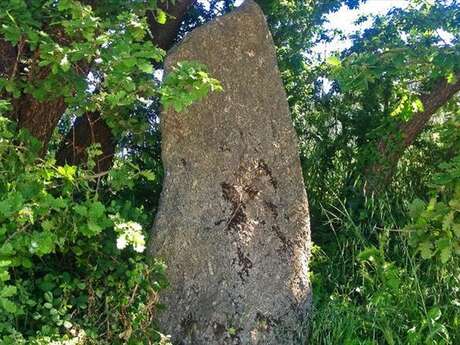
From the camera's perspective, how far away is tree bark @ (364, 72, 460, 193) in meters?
5.26

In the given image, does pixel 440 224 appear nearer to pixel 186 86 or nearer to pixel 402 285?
pixel 402 285

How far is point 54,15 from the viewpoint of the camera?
345 centimetres

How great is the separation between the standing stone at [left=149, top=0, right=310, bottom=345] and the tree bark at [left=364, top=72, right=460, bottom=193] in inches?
55.3

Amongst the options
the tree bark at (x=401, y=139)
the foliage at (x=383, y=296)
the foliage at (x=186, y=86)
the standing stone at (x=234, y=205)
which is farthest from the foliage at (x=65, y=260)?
the tree bark at (x=401, y=139)

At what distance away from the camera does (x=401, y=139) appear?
528cm

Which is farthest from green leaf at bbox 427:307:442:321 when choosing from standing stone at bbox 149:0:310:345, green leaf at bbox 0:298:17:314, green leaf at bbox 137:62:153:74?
green leaf at bbox 0:298:17:314

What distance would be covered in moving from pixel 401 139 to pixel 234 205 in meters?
2.07

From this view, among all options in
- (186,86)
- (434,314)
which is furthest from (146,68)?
(434,314)

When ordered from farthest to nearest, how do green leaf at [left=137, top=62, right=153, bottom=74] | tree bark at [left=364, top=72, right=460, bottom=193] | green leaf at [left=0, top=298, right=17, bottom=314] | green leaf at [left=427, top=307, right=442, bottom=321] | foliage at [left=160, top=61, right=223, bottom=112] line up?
tree bark at [left=364, top=72, right=460, bottom=193], green leaf at [left=427, top=307, right=442, bottom=321], foliage at [left=160, top=61, right=223, bottom=112], green leaf at [left=137, top=62, right=153, bottom=74], green leaf at [left=0, top=298, right=17, bottom=314]

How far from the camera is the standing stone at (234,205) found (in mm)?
3578

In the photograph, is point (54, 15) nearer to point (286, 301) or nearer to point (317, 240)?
point (286, 301)

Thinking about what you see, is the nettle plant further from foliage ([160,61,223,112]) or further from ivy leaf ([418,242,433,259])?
foliage ([160,61,223,112])

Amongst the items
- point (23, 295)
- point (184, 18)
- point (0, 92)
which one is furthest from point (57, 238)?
point (184, 18)

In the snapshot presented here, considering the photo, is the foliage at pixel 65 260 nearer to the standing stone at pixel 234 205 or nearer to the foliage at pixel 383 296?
the standing stone at pixel 234 205
